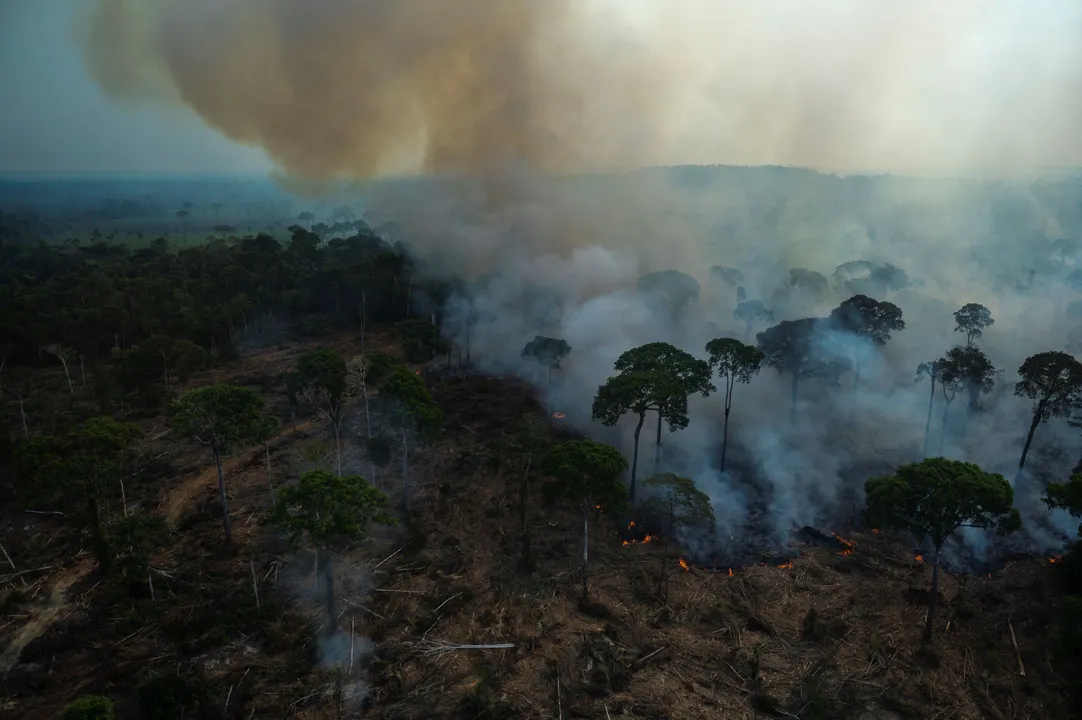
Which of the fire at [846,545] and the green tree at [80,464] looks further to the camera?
the fire at [846,545]

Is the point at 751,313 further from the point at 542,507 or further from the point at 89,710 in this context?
the point at 89,710

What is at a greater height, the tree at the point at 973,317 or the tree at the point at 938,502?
the tree at the point at 973,317

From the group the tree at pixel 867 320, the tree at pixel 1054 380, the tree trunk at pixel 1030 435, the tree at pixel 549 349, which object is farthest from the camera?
the tree at pixel 867 320

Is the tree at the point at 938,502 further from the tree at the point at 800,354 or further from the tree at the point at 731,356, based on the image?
the tree at the point at 800,354

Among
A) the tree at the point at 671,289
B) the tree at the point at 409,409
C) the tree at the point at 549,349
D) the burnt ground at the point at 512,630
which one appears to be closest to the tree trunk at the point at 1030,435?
the burnt ground at the point at 512,630

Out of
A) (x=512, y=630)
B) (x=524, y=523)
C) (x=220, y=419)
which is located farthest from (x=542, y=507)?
(x=220, y=419)

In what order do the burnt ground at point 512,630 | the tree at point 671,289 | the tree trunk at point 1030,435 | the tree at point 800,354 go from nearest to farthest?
1. the burnt ground at point 512,630
2. the tree trunk at point 1030,435
3. the tree at point 800,354
4. the tree at point 671,289

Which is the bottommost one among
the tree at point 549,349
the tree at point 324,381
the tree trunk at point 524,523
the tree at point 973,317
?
the tree trunk at point 524,523

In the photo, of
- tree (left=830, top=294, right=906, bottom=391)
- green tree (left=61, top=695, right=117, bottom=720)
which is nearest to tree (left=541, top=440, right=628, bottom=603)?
green tree (left=61, top=695, right=117, bottom=720)
